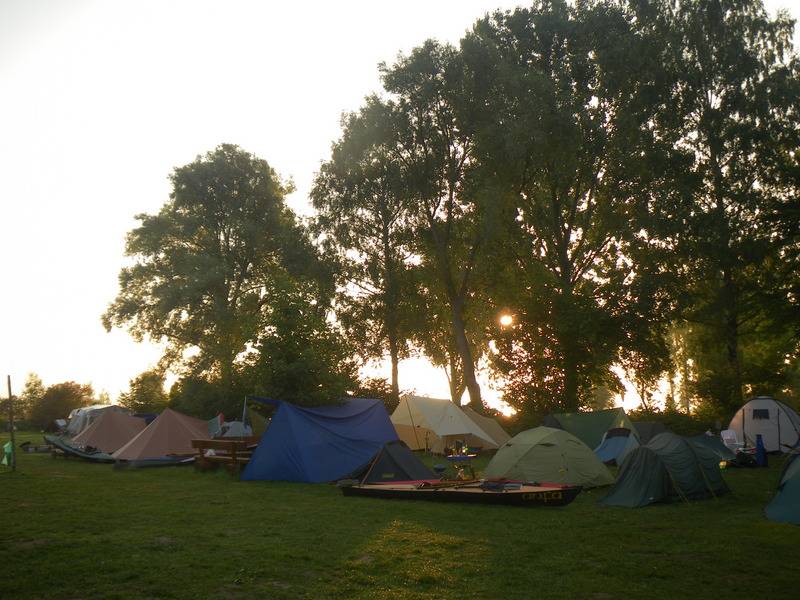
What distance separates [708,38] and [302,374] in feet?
75.1

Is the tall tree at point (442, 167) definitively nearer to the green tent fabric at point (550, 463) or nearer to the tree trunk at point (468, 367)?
A: the tree trunk at point (468, 367)

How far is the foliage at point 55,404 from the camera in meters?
49.0

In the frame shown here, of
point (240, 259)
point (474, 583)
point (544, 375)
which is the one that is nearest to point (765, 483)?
point (474, 583)

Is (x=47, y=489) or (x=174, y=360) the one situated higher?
(x=174, y=360)

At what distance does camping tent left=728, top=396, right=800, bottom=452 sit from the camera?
22547mm

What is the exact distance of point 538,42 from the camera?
30078 millimetres

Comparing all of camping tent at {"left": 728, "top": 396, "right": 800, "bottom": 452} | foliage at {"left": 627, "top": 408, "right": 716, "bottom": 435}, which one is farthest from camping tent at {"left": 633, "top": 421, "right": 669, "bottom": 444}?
foliage at {"left": 627, "top": 408, "right": 716, "bottom": 435}

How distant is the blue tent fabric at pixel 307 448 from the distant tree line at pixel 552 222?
15.2 ft

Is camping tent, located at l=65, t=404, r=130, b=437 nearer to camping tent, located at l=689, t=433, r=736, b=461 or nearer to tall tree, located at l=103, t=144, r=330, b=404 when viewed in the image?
tall tree, located at l=103, t=144, r=330, b=404

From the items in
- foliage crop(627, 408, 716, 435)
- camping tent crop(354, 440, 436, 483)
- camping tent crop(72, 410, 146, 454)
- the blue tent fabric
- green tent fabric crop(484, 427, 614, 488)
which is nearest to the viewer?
green tent fabric crop(484, 427, 614, 488)

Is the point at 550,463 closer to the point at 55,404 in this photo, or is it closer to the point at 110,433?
the point at 110,433

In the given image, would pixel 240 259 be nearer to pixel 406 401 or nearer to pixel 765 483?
pixel 406 401

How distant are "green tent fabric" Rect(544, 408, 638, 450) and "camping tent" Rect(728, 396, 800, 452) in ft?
15.7

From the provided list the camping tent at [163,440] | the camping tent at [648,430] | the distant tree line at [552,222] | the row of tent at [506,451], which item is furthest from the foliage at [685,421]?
the camping tent at [163,440]
